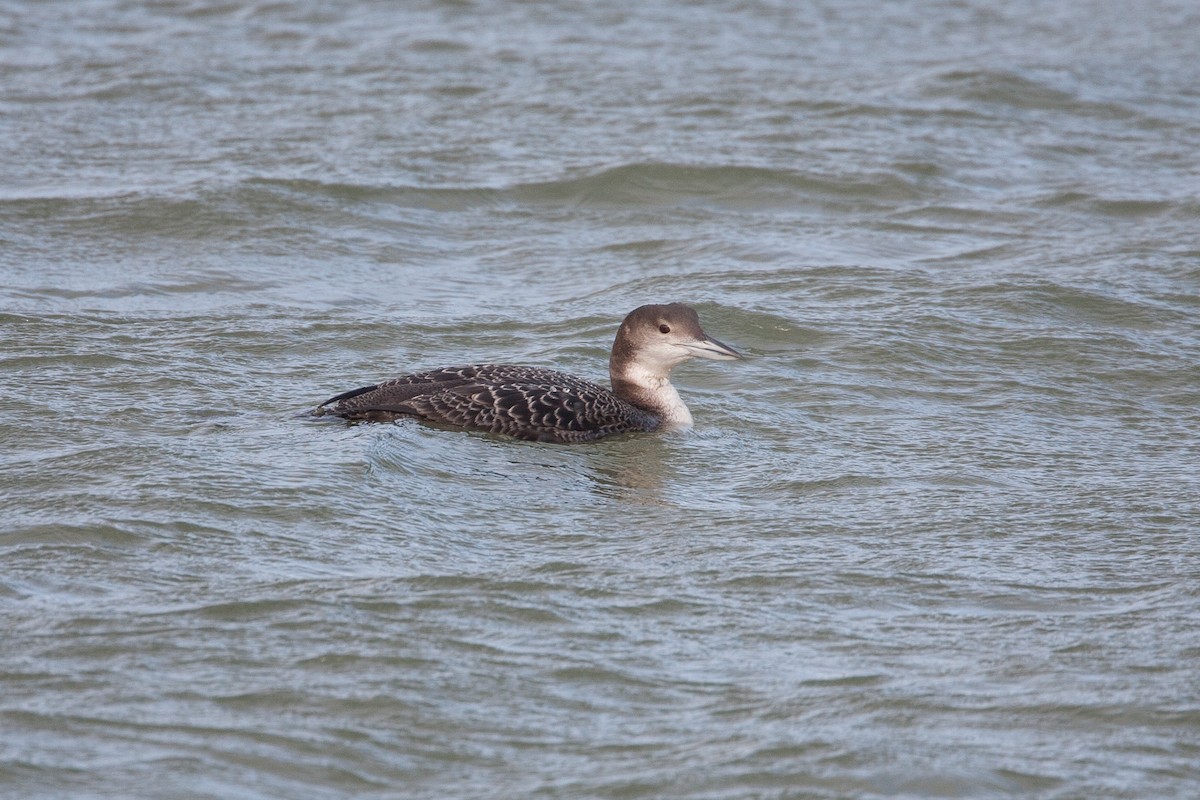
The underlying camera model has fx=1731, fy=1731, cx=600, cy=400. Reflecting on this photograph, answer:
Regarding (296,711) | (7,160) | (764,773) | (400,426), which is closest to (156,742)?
(296,711)

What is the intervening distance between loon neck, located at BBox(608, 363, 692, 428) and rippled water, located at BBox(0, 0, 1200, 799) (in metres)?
0.31

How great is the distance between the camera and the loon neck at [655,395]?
8867mm

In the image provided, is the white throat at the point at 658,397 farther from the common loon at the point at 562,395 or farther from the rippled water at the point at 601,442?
the rippled water at the point at 601,442

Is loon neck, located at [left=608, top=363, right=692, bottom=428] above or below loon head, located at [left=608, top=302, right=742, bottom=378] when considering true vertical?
below

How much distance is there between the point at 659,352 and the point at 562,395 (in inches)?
26.8

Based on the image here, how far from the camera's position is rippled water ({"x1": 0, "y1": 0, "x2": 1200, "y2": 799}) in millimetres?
5367

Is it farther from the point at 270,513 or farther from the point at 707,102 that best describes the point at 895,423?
the point at 707,102

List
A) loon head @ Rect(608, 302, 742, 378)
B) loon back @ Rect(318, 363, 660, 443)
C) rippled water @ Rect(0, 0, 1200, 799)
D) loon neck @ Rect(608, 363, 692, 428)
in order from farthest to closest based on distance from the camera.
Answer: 1. loon neck @ Rect(608, 363, 692, 428)
2. loon head @ Rect(608, 302, 742, 378)
3. loon back @ Rect(318, 363, 660, 443)
4. rippled water @ Rect(0, 0, 1200, 799)

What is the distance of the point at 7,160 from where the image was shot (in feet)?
43.1

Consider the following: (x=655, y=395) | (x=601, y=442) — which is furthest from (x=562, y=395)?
(x=655, y=395)

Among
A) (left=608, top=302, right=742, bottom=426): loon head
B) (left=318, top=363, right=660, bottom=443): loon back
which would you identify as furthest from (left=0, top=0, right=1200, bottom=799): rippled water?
(left=608, top=302, right=742, bottom=426): loon head

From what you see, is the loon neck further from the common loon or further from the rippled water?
the rippled water

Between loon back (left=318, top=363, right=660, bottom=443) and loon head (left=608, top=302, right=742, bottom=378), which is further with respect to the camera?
loon head (left=608, top=302, right=742, bottom=378)

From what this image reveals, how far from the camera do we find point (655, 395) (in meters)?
8.87
